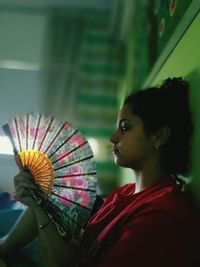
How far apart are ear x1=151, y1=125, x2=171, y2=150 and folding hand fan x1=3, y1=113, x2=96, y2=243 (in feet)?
0.70

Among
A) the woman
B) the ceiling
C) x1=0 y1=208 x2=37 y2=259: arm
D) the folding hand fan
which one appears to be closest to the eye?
the woman

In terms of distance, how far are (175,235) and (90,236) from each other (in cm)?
32

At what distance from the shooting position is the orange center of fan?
3.09ft

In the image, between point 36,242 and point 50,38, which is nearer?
point 36,242

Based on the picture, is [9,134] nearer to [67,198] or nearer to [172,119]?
[67,198]

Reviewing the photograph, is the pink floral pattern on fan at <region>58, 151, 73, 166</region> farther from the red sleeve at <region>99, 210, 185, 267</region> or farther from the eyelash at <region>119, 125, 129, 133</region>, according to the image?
the red sleeve at <region>99, 210, 185, 267</region>

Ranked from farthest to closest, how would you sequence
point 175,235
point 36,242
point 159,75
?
point 159,75
point 36,242
point 175,235

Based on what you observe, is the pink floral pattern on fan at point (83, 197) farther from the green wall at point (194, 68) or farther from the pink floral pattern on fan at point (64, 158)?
the green wall at point (194, 68)

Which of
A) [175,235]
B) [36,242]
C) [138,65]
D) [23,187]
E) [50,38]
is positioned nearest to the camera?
[175,235]

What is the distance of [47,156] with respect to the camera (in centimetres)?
98

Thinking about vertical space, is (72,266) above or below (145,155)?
below

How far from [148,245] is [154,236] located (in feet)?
0.08

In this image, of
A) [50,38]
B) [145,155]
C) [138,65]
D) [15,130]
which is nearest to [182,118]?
[145,155]

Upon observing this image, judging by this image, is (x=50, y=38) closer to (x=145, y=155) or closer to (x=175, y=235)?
(x=145, y=155)
